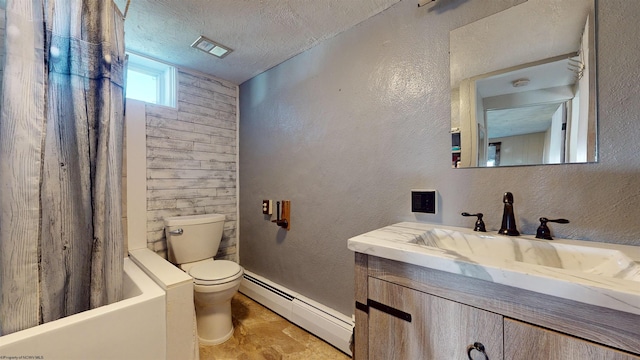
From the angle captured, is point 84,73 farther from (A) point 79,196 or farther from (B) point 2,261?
(B) point 2,261

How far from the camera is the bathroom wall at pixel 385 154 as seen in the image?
2.71 ft

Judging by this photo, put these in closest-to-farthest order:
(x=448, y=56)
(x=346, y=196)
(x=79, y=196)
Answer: (x=79, y=196) < (x=448, y=56) < (x=346, y=196)

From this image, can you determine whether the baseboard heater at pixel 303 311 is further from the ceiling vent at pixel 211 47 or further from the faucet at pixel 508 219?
the ceiling vent at pixel 211 47

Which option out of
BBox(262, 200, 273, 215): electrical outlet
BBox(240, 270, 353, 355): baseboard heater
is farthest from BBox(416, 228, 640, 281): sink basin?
BBox(262, 200, 273, 215): electrical outlet

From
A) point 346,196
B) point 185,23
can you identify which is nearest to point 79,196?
point 185,23

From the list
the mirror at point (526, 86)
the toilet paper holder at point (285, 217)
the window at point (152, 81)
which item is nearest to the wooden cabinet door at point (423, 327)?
the mirror at point (526, 86)

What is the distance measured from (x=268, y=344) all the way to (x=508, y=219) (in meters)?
1.53

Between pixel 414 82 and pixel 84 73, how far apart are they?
1.52 meters

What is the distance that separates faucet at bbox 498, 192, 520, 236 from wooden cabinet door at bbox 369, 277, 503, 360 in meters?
0.47

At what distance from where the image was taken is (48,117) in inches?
34.9

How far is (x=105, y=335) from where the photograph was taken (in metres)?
0.86

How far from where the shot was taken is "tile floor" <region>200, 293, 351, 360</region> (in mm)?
1423

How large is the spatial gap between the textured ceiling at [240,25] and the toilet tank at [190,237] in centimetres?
130

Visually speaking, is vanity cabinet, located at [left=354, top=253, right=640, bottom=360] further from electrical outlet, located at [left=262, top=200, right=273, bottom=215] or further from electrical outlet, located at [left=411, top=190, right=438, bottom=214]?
electrical outlet, located at [left=262, top=200, right=273, bottom=215]
